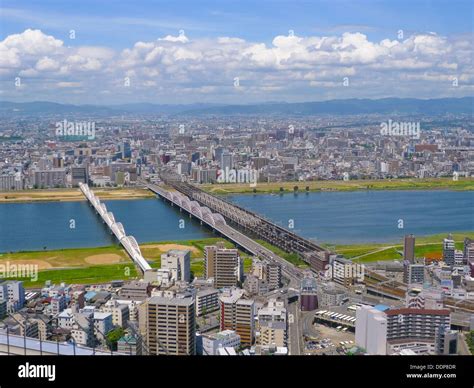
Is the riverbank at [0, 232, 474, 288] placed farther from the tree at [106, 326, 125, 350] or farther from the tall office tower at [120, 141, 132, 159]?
the tall office tower at [120, 141, 132, 159]

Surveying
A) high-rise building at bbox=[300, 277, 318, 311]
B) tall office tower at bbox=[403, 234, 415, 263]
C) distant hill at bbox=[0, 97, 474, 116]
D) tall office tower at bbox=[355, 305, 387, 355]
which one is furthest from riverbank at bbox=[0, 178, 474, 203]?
tall office tower at bbox=[355, 305, 387, 355]

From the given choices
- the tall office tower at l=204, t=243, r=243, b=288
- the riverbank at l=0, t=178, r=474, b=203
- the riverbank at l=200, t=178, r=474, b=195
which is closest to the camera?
the tall office tower at l=204, t=243, r=243, b=288

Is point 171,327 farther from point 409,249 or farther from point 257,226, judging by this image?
point 257,226

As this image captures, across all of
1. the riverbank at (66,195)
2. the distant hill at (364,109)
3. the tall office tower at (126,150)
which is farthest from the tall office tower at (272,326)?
the tall office tower at (126,150)

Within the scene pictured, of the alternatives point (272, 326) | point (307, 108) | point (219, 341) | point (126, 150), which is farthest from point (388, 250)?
point (126, 150)

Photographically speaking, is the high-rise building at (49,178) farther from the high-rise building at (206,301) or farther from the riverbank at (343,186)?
the high-rise building at (206,301)

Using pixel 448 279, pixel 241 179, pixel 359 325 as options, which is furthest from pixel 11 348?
pixel 241 179
